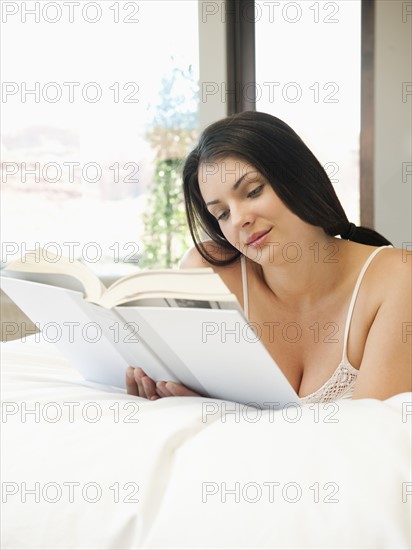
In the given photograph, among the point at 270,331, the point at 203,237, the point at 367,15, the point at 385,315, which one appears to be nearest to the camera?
the point at 385,315

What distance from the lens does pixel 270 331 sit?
5.63 feet

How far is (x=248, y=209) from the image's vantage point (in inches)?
58.1

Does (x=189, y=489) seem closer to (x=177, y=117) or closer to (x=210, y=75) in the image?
(x=210, y=75)

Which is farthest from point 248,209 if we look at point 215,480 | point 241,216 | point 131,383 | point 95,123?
point 95,123

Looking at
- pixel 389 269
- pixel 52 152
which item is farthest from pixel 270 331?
pixel 52 152

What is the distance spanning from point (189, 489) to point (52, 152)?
174 inches

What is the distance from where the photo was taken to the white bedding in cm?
80

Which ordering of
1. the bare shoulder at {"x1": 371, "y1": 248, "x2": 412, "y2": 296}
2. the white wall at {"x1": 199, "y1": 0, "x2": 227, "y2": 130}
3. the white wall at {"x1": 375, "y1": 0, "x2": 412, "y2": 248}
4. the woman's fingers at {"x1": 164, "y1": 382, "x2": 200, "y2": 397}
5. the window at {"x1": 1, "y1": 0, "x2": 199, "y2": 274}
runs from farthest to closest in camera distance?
1. the window at {"x1": 1, "y1": 0, "x2": 199, "y2": 274}
2. the white wall at {"x1": 199, "y1": 0, "x2": 227, "y2": 130}
3. the white wall at {"x1": 375, "y1": 0, "x2": 412, "y2": 248}
4. the bare shoulder at {"x1": 371, "y1": 248, "x2": 412, "y2": 296}
5. the woman's fingers at {"x1": 164, "y1": 382, "x2": 200, "y2": 397}

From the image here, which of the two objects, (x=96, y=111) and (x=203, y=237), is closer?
(x=203, y=237)

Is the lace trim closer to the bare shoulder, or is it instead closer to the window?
the bare shoulder

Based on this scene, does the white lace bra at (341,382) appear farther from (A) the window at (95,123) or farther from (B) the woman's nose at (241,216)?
(A) the window at (95,123)

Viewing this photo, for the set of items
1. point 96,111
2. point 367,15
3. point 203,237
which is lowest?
point 203,237

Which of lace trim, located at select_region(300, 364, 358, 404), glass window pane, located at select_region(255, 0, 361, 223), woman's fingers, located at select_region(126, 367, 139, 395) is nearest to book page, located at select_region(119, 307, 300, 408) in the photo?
woman's fingers, located at select_region(126, 367, 139, 395)

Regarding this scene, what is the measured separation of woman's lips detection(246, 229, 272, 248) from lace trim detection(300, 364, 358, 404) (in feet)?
1.02
